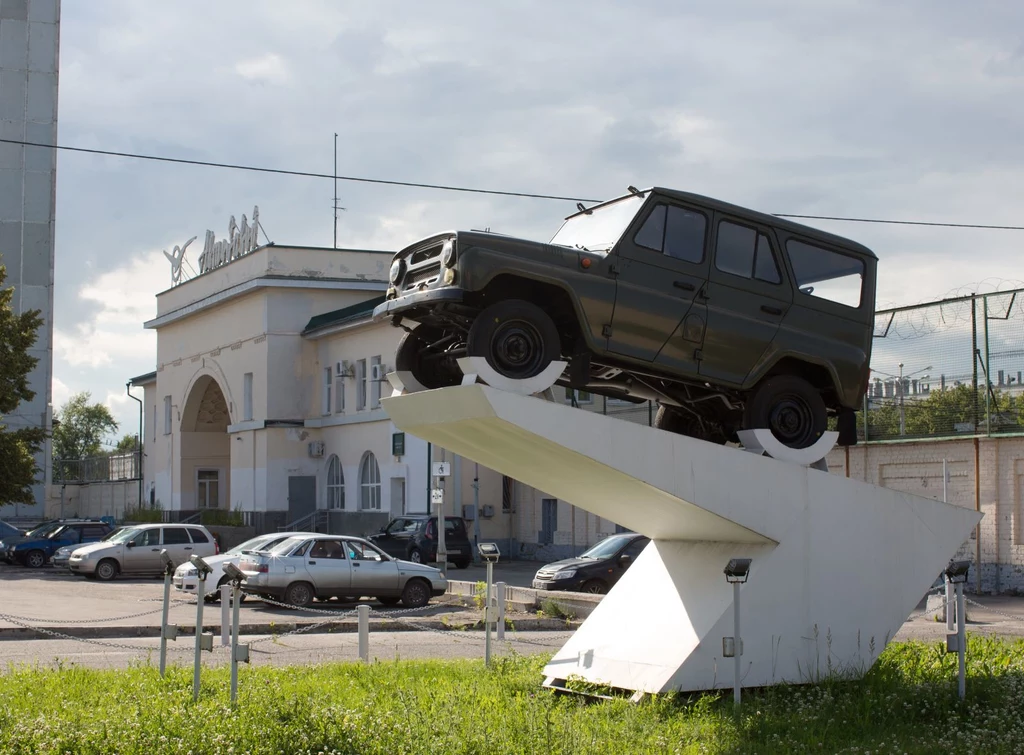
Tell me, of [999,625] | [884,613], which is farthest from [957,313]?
[884,613]

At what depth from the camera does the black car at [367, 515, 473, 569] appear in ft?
125

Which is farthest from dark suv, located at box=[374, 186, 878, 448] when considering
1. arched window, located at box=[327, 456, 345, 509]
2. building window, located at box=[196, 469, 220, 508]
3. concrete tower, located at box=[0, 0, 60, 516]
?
concrete tower, located at box=[0, 0, 60, 516]

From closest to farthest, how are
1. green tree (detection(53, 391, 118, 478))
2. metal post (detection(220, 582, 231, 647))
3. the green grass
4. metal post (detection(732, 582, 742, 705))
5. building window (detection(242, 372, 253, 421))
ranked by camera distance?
A: the green grass < metal post (detection(732, 582, 742, 705)) < metal post (detection(220, 582, 231, 647)) < building window (detection(242, 372, 253, 421)) < green tree (detection(53, 391, 118, 478))

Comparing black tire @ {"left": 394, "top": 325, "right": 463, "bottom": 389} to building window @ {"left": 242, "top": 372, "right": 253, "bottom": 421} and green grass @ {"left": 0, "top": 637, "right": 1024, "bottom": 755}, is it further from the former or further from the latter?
building window @ {"left": 242, "top": 372, "right": 253, "bottom": 421}

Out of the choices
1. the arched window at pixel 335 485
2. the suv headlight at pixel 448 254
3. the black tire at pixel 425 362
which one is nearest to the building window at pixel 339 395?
the arched window at pixel 335 485

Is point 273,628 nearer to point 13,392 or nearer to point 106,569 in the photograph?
point 106,569

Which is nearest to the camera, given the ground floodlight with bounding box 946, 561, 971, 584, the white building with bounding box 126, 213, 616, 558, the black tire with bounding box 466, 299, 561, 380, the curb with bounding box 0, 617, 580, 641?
the black tire with bounding box 466, 299, 561, 380

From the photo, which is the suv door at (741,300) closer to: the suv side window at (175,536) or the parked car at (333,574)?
the parked car at (333,574)

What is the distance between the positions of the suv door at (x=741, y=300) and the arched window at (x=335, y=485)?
39.1 meters

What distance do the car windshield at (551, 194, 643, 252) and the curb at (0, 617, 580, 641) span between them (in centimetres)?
774

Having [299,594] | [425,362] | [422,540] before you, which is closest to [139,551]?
[422,540]

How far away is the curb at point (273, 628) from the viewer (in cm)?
1905

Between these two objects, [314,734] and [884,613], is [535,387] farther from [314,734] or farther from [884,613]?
[884,613]

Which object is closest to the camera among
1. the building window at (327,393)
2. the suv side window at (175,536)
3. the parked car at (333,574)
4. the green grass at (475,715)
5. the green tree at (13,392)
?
the green grass at (475,715)
